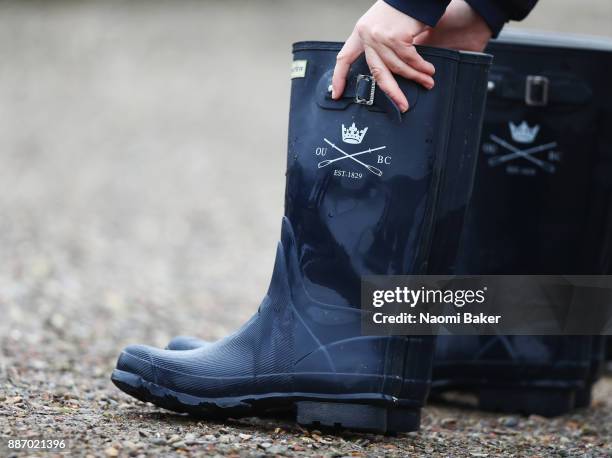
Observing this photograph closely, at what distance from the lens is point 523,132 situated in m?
1.94

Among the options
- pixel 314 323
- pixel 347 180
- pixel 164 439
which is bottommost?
pixel 164 439

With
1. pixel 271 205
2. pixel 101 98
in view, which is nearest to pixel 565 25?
pixel 101 98

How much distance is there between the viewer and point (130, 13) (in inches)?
464

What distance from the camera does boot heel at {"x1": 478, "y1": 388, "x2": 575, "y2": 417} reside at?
6.54 feet

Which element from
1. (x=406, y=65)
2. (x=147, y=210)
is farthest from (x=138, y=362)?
(x=147, y=210)

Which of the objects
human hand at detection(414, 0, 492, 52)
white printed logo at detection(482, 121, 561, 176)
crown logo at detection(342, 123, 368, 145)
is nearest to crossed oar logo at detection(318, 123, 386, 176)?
crown logo at detection(342, 123, 368, 145)

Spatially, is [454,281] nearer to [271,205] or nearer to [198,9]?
[271,205]

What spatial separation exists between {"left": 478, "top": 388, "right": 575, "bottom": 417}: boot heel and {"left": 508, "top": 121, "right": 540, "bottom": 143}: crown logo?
562 millimetres

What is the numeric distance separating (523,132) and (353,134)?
617mm

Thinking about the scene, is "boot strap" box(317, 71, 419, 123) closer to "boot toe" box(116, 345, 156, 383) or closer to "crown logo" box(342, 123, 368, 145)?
"crown logo" box(342, 123, 368, 145)

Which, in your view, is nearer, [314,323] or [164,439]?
[164,439]

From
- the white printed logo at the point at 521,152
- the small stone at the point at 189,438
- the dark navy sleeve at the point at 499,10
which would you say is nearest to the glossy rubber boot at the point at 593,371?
the white printed logo at the point at 521,152

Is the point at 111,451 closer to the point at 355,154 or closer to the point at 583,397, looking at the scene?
the point at 355,154

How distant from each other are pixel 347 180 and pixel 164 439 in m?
0.51
